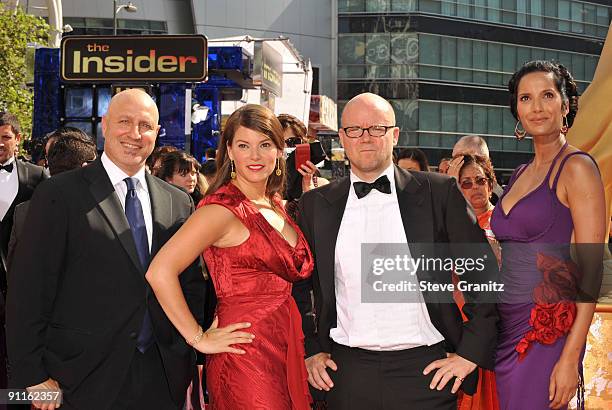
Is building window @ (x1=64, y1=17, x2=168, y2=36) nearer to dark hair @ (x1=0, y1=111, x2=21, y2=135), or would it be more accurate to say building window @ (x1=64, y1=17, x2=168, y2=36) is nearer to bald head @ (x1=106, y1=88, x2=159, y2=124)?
dark hair @ (x1=0, y1=111, x2=21, y2=135)

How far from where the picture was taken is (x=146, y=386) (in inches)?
130

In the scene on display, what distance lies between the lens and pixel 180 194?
3.67 m

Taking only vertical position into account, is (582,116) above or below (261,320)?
above

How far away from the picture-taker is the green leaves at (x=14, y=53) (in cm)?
1866

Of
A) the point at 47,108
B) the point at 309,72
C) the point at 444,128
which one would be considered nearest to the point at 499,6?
the point at 444,128

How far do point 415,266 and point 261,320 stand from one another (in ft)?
2.25

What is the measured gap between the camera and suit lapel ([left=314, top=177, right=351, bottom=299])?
3.29m

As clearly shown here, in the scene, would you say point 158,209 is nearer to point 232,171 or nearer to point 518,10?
point 232,171

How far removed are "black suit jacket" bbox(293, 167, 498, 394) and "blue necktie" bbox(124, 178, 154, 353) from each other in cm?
68

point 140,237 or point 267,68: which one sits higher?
point 267,68

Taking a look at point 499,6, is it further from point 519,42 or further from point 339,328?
point 339,328

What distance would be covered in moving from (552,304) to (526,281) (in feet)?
0.56

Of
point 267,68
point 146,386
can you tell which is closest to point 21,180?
point 146,386

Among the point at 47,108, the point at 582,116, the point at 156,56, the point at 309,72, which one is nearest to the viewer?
the point at 582,116
